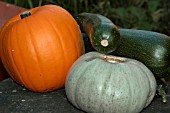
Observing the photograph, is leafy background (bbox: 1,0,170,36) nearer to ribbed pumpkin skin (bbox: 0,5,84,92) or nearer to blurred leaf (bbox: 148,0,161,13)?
blurred leaf (bbox: 148,0,161,13)

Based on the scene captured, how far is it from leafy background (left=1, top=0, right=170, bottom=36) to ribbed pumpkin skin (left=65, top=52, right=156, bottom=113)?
1.97m

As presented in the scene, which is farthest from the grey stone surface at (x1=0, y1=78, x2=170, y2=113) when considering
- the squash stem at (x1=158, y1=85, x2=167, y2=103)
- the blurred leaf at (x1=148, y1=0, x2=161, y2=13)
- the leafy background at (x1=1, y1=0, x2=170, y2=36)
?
the blurred leaf at (x1=148, y1=0, x2=161, y2=13)

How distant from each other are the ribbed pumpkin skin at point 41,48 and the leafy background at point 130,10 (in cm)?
172

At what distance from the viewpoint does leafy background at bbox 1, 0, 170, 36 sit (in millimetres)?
3645

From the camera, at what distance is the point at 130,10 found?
3.91m

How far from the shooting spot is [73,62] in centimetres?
179

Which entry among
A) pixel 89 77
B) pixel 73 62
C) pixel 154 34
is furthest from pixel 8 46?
pixel 154 34

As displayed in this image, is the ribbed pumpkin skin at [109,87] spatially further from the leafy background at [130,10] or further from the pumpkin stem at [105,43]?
the leafy background at [130,10]

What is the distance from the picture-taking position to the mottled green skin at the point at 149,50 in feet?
5.90

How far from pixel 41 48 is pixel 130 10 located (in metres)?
2.34

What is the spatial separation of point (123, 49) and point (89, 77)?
365 millimetres

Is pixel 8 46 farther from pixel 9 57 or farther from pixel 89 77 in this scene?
pixel 89 77

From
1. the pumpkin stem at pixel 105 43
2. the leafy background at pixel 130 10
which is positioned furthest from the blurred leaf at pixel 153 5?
the pumpkin stem at pixel 105 43

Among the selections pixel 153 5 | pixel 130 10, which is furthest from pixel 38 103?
pixel 153 5
